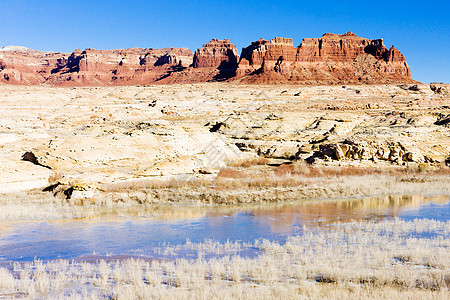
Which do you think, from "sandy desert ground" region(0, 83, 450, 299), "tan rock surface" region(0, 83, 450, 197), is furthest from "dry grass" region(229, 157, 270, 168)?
"tan rock surface" region(0, 83, 450, 197)

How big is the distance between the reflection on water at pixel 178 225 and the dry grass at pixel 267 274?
1306mm

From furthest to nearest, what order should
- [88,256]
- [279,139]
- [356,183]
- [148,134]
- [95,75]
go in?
[95,75], [279,139], [148,134], [356,183], [88,256]

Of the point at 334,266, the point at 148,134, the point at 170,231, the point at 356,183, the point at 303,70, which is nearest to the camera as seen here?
the point at 334,266

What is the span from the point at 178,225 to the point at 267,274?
591 centimetres

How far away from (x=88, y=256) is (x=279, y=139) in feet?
84.7

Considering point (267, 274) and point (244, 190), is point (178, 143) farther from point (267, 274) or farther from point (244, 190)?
point (267, 274)

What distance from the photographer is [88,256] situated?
9.23 metres

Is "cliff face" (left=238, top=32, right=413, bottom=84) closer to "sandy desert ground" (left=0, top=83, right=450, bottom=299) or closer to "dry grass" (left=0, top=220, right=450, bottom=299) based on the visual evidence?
"sandy desert ground" (left=0, top=83, right=450, bottom=299)

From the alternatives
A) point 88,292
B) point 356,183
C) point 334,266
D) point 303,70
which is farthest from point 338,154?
point 303,70

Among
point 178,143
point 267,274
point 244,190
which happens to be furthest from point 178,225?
point 178,143

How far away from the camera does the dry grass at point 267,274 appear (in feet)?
20.8

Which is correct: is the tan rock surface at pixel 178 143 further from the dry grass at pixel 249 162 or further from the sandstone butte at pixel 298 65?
the sandstone butte at pixel 298 65

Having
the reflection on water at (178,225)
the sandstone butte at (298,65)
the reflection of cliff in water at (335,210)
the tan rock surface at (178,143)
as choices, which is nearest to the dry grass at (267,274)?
the reflection on water at (178,225)

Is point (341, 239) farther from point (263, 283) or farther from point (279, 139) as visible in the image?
point (279, 139)
